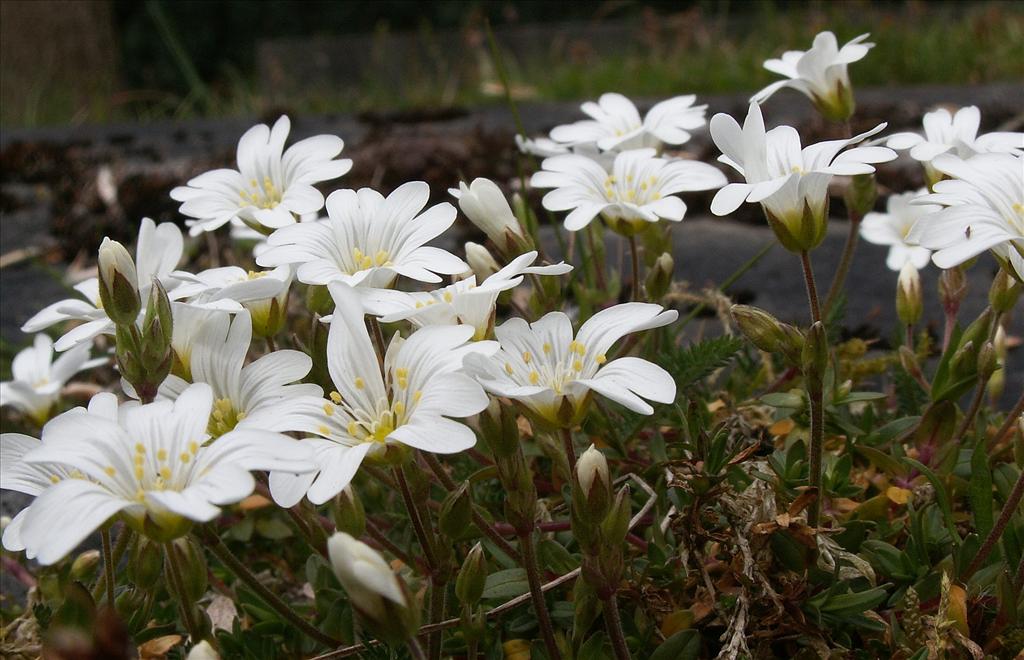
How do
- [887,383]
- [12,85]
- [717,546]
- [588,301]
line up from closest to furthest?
[717,546], [588,301], [887,383], [12,85]

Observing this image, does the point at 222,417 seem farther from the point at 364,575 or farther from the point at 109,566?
the point at 364,575

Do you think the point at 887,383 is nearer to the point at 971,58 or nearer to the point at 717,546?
the point at 717,546

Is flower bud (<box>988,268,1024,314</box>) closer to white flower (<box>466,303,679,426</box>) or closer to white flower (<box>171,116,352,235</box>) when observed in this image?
white flower (<box>466,303,679,426</box>)

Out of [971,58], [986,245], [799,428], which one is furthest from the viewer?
[971,58]

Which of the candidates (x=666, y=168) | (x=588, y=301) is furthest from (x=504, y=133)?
(x=666, y=168)

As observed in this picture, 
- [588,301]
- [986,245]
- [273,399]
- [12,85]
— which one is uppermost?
[986,245]

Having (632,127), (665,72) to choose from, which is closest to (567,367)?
(632,127)
